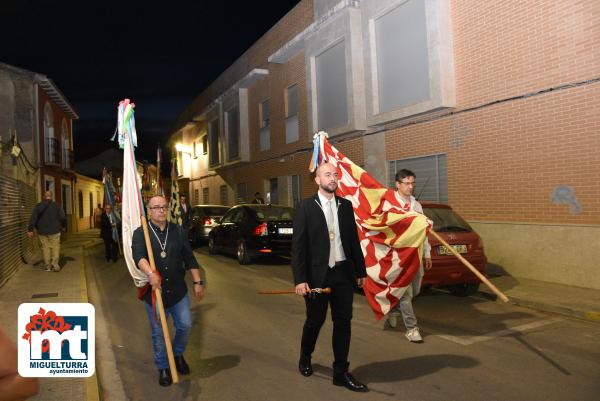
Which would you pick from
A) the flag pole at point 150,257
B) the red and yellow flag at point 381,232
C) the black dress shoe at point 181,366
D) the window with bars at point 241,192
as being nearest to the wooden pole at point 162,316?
the flag pole at point 150,257

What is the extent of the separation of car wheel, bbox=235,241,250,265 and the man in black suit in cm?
875

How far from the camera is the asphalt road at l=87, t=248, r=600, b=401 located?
4566 millimetres

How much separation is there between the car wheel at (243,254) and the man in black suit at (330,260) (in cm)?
875

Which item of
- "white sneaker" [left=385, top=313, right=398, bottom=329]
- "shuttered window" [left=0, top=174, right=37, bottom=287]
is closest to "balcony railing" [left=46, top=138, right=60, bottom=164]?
"shuttered window" [left=0, top=174, right=37, bottom=287]

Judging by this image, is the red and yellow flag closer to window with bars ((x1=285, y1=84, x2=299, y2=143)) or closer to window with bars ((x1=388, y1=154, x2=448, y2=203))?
window with bars ((x1=388, y1=154, x2=448, y2=203))

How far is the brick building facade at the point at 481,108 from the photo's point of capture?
929 cm

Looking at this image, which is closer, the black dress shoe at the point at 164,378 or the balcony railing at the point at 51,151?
the black dress shoe at the point at 164,378

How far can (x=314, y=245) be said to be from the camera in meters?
4.47

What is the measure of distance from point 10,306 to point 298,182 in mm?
13904

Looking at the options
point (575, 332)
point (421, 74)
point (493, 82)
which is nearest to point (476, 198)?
point (493, 82)

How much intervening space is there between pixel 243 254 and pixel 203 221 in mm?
5043

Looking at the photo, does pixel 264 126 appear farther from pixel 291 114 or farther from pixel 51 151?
pixel 51 151

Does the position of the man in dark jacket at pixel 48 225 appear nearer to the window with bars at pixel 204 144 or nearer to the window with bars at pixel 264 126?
the window with bars at pixel 264 126

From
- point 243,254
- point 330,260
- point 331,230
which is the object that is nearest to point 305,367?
point 330,260
